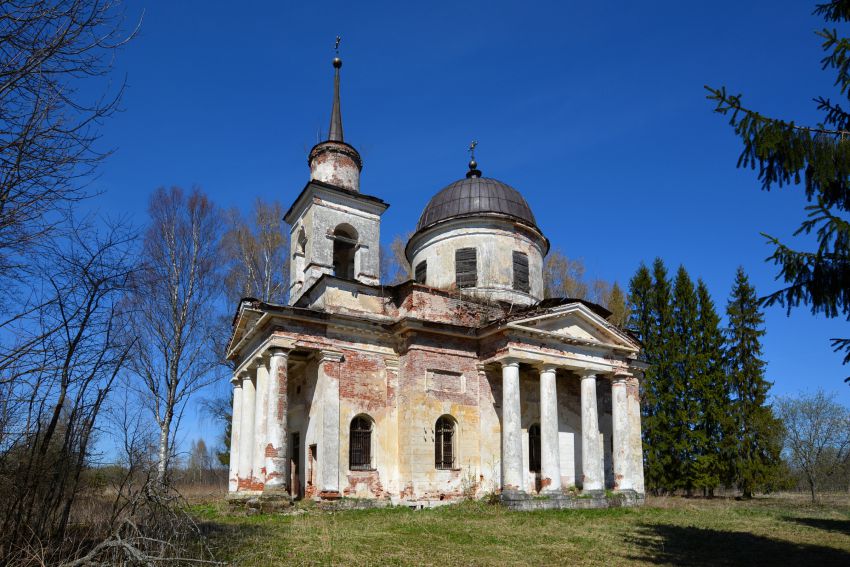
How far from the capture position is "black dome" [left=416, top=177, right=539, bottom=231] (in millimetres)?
21531

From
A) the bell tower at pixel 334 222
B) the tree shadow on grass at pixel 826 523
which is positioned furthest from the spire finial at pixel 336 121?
the tree shadow on grass at pixel 826 523

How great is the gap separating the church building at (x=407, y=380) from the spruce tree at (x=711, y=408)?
1062 centimetres

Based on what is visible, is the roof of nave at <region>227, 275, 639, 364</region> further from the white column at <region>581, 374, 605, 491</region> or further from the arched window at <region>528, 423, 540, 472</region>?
the arched window at <region>528, 423, 540, 472</region>

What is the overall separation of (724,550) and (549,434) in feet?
23.9

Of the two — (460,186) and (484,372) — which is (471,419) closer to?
(484,372)

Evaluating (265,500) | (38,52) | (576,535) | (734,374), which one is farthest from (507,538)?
(734,374)

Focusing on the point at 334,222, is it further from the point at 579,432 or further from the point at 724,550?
the point at 724,550

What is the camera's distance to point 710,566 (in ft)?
27.7

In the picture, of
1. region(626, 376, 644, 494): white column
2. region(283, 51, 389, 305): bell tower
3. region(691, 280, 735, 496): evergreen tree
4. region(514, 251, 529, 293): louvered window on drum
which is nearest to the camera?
region(283, 51, 389, 305): bell tower

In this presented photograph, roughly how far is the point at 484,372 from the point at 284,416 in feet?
19.7

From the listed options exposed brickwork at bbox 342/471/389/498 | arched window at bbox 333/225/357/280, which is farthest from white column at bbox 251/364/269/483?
arched window at bbox 333/225/357/280

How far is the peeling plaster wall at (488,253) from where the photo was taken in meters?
20.7

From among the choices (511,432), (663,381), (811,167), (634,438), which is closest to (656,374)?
(663,381)

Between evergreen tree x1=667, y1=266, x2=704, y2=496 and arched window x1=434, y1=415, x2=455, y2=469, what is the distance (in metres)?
16.7
